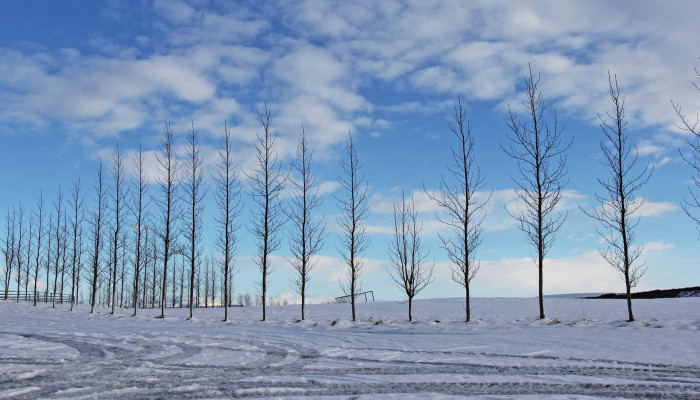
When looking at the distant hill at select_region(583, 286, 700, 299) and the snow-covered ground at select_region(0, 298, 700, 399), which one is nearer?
the snow-covered ground at select_region(0, 298, 700, 399)

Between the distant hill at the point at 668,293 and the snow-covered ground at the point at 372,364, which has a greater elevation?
the snow-covered ground at the point at 372,364

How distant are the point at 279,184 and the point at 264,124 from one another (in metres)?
3.54

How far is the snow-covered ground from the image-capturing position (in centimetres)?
647

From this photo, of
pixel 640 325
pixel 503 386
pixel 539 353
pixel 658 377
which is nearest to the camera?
pixel 503 386

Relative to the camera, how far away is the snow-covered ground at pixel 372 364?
6.47 metres

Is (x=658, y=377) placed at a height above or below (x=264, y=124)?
below

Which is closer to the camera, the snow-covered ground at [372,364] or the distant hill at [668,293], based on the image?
the snow-covered ground at [372,364]

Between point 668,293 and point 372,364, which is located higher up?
point 372,364

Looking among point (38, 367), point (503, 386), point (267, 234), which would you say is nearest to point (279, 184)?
point (267, 234)

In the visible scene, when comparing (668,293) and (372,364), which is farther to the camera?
(668,293)

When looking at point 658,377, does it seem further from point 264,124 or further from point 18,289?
point 18,289

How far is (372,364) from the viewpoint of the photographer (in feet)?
29.0

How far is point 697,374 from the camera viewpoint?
25.1ft

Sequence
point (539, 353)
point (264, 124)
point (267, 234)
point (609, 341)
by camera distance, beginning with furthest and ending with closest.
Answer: point (264, 124), point (267, 234), point (609, 341), point (539, 353)
